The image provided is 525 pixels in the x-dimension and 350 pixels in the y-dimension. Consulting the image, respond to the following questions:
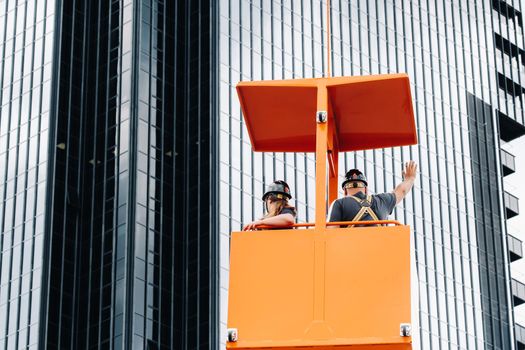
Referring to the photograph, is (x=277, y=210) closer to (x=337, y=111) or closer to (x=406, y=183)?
(x=337, y=111)

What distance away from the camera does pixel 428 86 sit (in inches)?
4018

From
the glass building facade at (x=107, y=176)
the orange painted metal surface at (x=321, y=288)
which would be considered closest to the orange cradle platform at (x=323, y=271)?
the orange painted metal surface at (x=321, y=288)

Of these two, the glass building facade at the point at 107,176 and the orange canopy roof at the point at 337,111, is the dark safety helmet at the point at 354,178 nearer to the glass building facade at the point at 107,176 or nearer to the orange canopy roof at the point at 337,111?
the orange canopy roof at the point at 337,111

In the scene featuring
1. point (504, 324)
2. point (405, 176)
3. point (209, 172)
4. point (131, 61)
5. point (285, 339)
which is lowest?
point (285, 339)

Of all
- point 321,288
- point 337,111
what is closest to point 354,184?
point 337,111

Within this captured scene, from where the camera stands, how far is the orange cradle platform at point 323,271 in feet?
56.0

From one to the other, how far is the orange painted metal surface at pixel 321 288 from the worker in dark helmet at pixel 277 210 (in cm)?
22

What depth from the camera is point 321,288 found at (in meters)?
17.4

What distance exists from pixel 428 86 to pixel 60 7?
24588 millimetres

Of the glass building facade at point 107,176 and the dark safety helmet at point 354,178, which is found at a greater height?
the glass building facade at point 107,176

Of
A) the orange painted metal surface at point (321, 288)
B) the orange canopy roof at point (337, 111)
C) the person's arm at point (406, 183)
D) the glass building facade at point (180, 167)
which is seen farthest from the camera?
the glass building facade at point (180, 167)

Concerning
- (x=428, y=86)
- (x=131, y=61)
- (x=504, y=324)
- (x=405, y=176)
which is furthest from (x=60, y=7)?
(x=405, y=176)

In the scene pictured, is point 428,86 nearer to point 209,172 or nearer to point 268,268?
point 209,172

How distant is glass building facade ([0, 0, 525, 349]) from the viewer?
3231 inches
